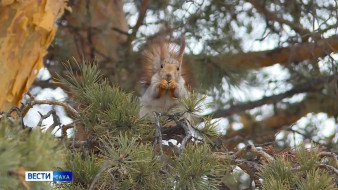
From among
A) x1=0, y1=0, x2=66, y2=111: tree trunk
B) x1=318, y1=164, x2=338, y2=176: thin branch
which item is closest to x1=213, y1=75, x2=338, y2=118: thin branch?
x1=0, y1=0, x2=66, y2=111: tree trunk

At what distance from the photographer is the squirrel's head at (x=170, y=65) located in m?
2.25

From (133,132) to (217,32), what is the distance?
5.20ft

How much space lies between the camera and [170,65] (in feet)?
7.46

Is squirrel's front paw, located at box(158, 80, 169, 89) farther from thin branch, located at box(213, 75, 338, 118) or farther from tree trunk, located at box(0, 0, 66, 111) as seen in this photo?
thin branch, located at box(213, 75, 338, 118)

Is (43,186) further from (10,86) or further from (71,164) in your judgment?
(10,86)

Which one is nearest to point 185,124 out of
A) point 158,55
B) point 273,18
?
point 158,55

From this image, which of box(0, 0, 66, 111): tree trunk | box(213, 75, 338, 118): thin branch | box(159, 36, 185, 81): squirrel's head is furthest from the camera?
box(213, 75, 338, 118): thin branch

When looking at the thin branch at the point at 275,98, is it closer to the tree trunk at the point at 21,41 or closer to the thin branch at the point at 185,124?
the tree trunk at the point at 21,41

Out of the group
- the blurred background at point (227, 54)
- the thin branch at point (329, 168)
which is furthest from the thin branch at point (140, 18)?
the thin branch at point (329, 168)

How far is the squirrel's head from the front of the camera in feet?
7.38

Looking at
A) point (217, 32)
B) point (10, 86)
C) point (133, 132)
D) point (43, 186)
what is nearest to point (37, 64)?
point (10, 86)

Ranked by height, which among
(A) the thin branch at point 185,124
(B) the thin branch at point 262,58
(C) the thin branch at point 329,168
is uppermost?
(B) the thin branch at point 262,58

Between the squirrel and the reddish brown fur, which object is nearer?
the squirrel

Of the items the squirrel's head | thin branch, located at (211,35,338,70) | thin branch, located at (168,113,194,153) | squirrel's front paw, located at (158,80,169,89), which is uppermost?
thin branch, located at (211,35,338,70)
